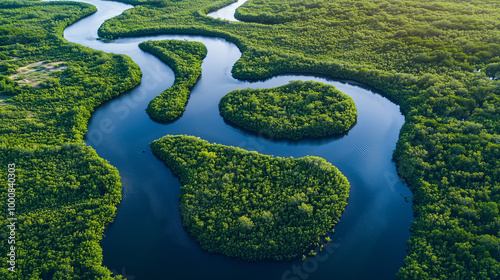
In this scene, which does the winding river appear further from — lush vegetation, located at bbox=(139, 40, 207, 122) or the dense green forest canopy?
the dense green forest canopy

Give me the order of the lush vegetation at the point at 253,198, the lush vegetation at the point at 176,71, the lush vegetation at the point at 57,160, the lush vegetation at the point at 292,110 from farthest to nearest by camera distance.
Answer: the lush vegetation at the point at 176,71 → the lush vegetation at the point at 292,110 → the lush vegetation at the point at 253,198 → the lush vegetation at the point at 57,160

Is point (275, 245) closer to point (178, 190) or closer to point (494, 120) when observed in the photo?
point (178, 190)

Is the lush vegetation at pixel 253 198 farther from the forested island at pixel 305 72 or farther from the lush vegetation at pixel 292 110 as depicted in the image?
the lush vegetation at pixel 292 110

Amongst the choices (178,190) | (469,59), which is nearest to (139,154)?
(178,190)

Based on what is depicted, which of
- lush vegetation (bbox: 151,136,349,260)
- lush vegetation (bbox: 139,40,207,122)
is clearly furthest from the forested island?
lush vegetation (bbox: 139,40,207,122)

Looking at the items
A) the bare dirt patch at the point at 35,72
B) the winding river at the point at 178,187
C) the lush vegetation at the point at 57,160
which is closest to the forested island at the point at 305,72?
the lush vegetation at the point at 57,160

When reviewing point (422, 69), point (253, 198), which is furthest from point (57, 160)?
point (422, 69)
